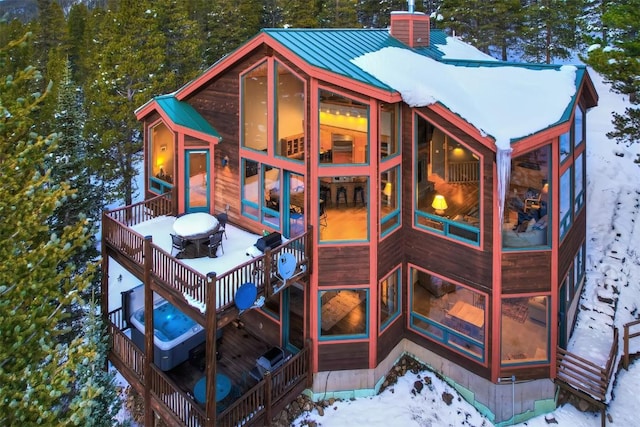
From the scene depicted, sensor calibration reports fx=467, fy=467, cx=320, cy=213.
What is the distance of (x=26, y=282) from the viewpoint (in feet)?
18.4

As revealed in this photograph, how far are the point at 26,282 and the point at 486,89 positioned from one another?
11.2m

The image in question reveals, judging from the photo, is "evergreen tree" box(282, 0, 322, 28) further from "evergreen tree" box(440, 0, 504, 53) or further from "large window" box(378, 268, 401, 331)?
"large window" box(378, 268, 401, 331)

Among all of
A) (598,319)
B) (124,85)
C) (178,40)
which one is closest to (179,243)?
(598,319)

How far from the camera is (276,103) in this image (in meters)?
11.8

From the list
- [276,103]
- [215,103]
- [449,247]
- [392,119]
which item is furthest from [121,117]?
[449,247]

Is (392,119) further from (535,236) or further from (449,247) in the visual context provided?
(535,236)

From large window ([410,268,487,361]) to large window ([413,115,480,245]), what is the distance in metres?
1.40

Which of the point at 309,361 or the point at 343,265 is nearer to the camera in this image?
the point at 343,265

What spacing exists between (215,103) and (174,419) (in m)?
8.44

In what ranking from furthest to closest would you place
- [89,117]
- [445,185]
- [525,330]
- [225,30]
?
[225,30]
[89,117]
[445,185]
[525,330]

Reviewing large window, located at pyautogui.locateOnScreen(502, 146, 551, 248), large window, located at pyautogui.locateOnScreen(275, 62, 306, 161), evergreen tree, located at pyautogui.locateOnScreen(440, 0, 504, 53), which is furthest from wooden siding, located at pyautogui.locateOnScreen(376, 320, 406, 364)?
evergreen tree, located at pyautogui.locateOnScreen(440, 0, 504, 53)

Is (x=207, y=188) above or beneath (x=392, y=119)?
beneath

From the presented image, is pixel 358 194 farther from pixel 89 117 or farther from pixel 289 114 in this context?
pixel 89 117

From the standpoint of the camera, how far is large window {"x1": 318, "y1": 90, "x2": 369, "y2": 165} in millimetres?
10961
